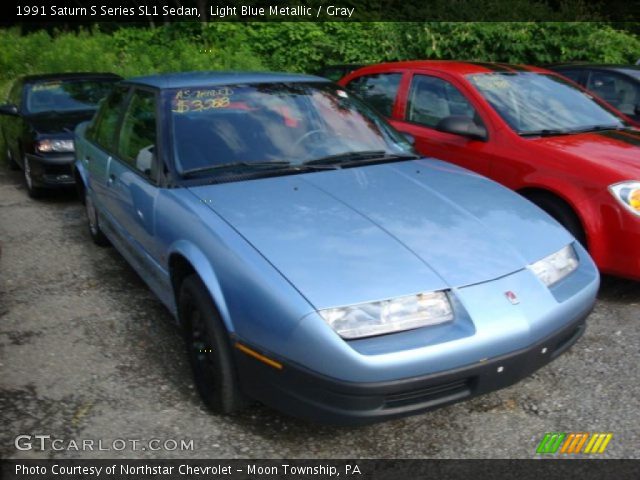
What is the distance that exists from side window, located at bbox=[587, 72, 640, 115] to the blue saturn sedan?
456cm

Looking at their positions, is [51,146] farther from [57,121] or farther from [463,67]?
[463,67]

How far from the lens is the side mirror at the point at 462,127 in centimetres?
472

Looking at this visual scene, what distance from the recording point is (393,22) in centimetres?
1370

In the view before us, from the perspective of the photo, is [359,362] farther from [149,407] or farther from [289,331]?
[149,407]

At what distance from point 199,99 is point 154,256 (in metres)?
0.97

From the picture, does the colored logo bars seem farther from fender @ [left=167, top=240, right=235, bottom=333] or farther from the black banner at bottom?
fender @ [left=167, top=240, right=235, bottom=333]

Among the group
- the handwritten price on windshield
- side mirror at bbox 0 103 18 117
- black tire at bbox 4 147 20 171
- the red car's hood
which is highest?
the handwritten price on windshield

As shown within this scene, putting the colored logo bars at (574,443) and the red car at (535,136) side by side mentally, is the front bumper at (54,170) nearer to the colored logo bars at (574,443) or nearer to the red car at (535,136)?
the red car at (535,136)

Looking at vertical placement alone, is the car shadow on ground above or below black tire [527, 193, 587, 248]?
below

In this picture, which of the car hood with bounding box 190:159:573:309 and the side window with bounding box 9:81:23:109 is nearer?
the car hood with bounding box 190:159:573:309

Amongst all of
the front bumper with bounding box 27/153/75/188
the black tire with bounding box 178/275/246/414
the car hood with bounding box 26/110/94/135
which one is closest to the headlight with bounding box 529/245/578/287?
the black tire with bounding box 178/275/246/414

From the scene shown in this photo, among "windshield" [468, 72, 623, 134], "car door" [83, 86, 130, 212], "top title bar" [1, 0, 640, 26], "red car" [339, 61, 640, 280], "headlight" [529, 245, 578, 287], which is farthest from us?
"top title bar" [1, 0, 640, 26]

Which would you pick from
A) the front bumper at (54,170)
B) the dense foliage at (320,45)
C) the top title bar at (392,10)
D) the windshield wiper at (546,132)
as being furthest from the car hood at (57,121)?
the top title bar at (392,10)

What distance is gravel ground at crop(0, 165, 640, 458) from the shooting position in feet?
9.07
